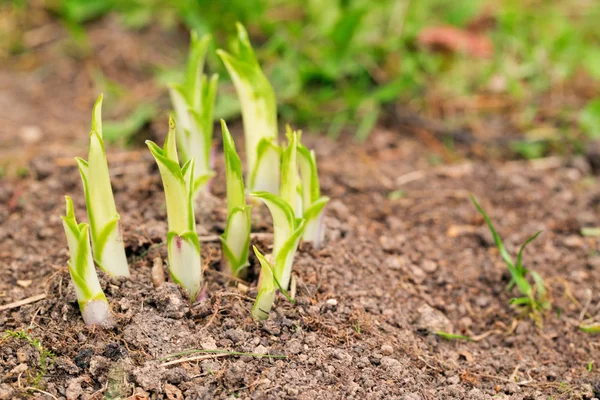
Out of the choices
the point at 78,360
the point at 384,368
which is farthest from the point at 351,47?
the point at 78,360

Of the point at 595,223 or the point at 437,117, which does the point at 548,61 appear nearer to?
the point at 437,117

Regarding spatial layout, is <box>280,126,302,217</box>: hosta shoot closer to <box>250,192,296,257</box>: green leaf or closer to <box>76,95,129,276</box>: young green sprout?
<box>250,192,296,257</box>: green leaf

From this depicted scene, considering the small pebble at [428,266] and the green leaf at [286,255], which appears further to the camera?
the small pebble at [428,266]

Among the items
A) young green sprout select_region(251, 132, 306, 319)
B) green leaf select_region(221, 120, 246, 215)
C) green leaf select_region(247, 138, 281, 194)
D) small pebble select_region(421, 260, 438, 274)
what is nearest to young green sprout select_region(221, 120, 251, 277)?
green leaf select_region(221, 120, 246, 215)

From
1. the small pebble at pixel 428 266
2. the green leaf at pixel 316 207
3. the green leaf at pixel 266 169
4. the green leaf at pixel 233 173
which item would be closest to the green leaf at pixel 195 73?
the green leaf at pixel 266 169

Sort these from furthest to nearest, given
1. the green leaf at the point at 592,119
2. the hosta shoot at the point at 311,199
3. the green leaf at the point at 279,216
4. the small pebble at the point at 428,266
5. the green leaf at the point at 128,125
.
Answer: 1. the green leaf at the point at 592,119
2. the green leaf at the point at 128,125
3. the small pebble at the point at 428,266
4. the hosta shoot at the point at 311,199
5. the green leaf at the point at 279,216

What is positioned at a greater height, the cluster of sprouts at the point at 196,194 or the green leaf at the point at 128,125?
the cluster of sprouts at the point at 196,194

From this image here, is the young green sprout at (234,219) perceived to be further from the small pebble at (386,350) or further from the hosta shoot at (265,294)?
the small pebble at (386,350)

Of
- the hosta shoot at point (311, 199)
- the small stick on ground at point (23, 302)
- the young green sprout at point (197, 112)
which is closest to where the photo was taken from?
the small stick on ground at point (23, 302)
